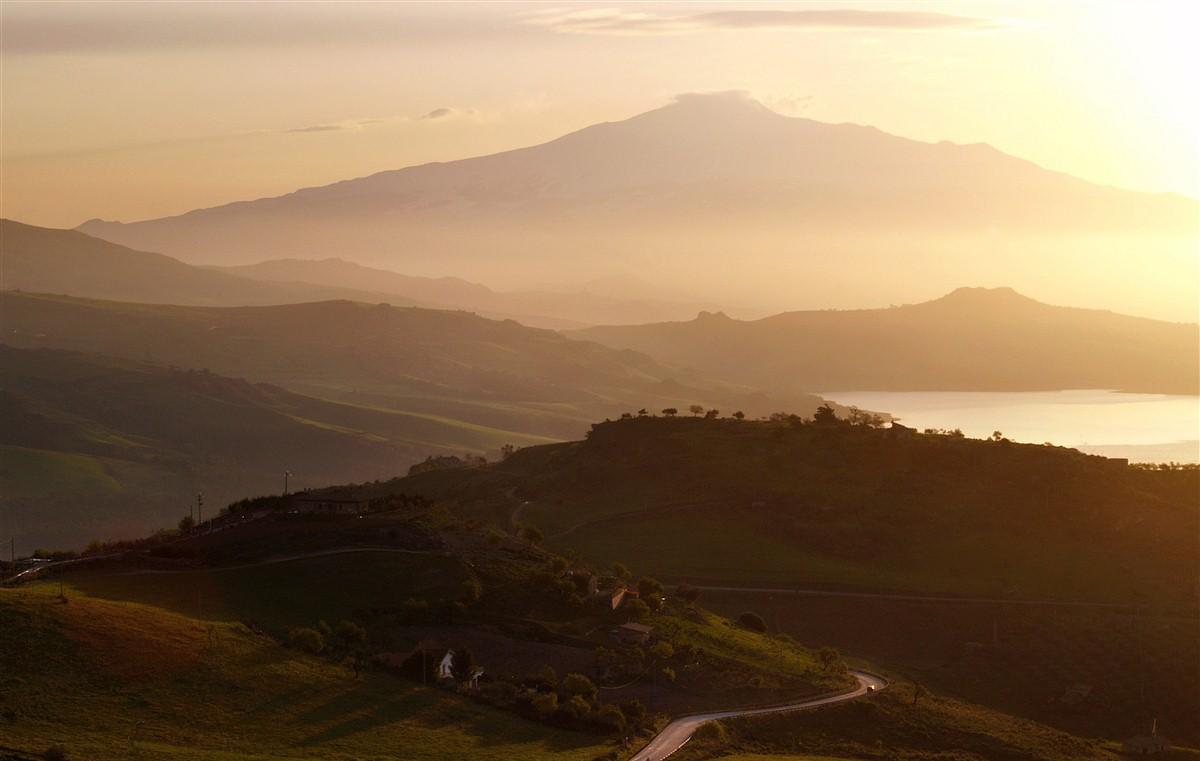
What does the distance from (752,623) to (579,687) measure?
21150mm

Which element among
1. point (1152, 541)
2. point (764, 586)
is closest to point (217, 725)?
point (764, 586)

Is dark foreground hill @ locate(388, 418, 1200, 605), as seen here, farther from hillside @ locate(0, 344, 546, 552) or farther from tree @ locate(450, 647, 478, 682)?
hillside @ locate(0, 344, 546, 552)

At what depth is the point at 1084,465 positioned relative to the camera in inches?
3784

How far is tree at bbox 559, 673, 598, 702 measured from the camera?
51781 millimetres

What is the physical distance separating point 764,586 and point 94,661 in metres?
43.1

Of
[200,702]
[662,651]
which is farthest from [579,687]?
[200,702]

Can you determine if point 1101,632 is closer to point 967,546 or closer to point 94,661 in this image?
point 967,546

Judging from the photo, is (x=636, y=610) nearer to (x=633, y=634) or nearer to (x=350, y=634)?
(x=633, y=634)

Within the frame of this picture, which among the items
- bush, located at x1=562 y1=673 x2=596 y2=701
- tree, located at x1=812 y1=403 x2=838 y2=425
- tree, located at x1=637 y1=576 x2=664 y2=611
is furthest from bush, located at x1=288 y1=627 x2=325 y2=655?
tree, located at x1=812 y1=403 x2=838 y2=425

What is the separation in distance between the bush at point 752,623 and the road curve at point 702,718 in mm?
8231

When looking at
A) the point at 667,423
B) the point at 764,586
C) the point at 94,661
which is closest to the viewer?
the point at 94,661

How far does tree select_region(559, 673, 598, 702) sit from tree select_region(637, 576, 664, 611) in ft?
41.1

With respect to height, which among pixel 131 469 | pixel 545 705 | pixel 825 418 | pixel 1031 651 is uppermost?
pixel 825 418

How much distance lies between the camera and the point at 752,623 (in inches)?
2810
